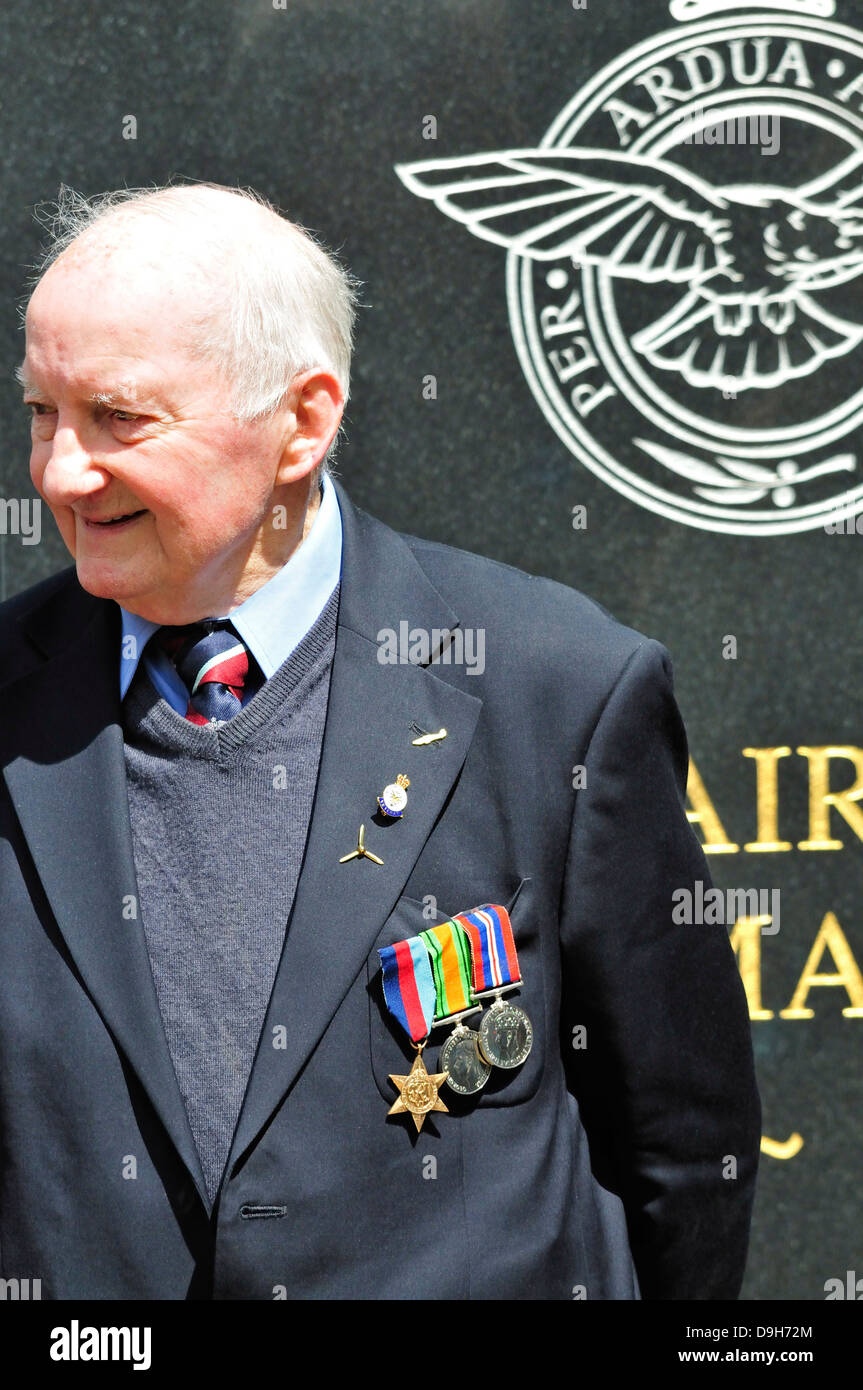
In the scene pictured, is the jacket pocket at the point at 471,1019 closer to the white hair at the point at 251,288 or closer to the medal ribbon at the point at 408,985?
the medal ribbon at the point at 408,985

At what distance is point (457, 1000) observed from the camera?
7.07 ft

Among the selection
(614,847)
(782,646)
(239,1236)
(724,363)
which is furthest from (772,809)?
(239,1236)

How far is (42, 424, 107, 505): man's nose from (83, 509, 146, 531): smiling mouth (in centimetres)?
4

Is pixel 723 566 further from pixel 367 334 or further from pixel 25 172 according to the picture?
pixel 25 172

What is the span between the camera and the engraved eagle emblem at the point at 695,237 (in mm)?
3078

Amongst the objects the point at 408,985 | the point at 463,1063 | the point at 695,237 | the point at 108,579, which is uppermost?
the point at 695,237

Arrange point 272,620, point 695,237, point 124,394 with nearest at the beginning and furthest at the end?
point 124,394, point 272,620, point 695,237

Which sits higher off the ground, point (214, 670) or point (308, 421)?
point (308, 421)

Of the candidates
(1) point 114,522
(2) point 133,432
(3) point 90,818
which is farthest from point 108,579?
(3) point 90,818

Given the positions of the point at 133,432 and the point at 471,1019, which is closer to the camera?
the point at 133,432

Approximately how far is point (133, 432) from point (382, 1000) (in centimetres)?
77

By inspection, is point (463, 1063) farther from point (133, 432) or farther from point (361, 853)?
point (133, 432)

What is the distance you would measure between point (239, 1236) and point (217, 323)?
1.11 meters

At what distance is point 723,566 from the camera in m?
3.22
